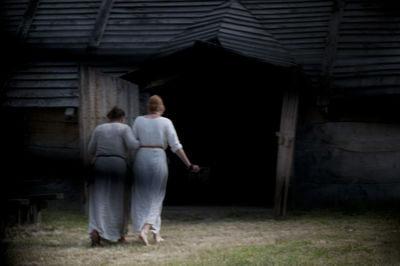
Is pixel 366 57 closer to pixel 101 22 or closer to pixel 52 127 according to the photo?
pixel 101 22

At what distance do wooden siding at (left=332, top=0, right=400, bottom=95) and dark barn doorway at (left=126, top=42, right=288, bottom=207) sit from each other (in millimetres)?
2489

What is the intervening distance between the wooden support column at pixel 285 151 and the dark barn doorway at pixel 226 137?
2.54 m

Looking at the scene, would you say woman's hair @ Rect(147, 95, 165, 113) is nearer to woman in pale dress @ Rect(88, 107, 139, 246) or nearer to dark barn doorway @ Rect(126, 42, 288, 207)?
woman in pale dress @ Rect(88, 107, 139, 246)

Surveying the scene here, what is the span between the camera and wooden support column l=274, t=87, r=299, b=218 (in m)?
7.59

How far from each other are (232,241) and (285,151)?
95.8 inches

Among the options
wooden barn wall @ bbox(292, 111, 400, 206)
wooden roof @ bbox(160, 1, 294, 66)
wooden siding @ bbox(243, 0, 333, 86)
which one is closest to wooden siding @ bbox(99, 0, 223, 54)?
wooden roof @ bbox(160, 1, 294, 66)

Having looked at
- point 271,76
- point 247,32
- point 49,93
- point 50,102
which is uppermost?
point 247,32

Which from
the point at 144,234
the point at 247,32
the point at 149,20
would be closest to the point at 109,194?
the point at 144,234

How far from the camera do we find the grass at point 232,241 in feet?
14.4

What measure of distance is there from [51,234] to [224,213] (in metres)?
3.20

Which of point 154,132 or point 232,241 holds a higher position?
point 154,132

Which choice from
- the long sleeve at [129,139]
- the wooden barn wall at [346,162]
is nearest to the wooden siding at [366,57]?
the wooden barn wall at [346,162]

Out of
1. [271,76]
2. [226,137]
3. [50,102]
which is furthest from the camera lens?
[226,137]

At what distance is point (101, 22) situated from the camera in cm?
966
